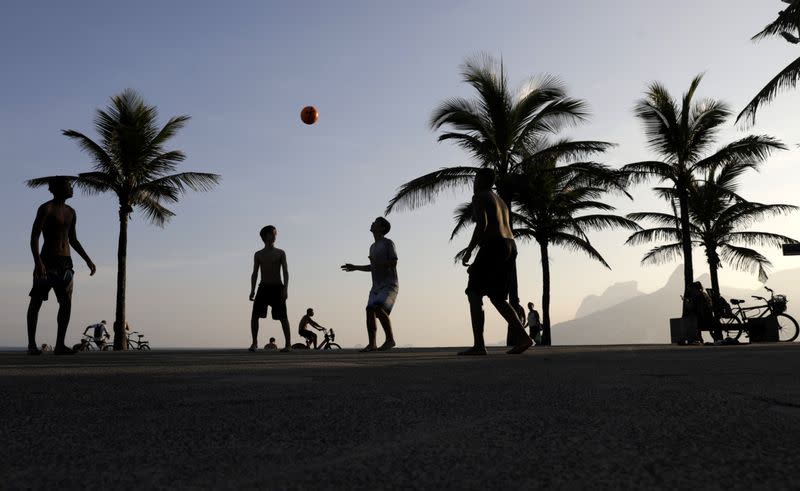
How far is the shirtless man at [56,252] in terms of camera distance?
8273 mm

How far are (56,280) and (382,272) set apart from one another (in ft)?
14.1

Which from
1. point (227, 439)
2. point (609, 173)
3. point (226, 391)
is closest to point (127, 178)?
point (609, 173)

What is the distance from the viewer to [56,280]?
831cm

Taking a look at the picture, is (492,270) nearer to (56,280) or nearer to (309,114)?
(56,280)

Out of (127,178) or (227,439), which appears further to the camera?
(127,178)

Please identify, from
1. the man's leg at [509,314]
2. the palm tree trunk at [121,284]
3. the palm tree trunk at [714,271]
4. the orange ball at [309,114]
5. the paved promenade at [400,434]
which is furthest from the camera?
the palm tree trunk at [714,271]

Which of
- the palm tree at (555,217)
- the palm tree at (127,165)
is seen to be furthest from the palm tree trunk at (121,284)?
the palm tree at (555,217)

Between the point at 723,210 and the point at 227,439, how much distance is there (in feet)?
104

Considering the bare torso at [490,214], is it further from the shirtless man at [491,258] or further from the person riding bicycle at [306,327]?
the person riding bicycle at [306,327]

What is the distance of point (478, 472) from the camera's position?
→ 1.74 m

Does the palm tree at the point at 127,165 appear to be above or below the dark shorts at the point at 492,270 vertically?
above

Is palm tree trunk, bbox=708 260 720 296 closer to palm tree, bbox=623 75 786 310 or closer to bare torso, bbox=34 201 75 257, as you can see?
palm tree, bbox=623 75 786 310

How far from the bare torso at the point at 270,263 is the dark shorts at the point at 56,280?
9.98 feet

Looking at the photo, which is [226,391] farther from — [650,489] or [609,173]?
[609,173]
